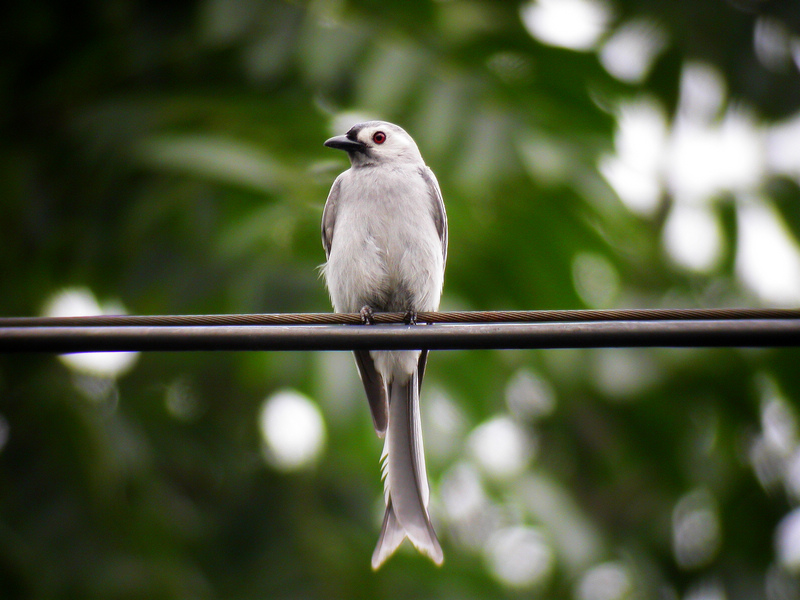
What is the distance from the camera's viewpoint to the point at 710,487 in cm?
884

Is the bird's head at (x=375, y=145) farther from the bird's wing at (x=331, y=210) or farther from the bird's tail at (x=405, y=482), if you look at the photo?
the bird's tail at (x=405, y=482)

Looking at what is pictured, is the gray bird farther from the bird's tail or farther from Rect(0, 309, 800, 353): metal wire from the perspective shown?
Rect(0, 309, 800, 353): metal wire

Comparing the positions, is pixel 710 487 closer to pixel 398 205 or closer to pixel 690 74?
pixel 690 74

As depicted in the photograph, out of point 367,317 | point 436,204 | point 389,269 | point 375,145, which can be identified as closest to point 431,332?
point 367,317

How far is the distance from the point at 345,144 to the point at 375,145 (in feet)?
0.81

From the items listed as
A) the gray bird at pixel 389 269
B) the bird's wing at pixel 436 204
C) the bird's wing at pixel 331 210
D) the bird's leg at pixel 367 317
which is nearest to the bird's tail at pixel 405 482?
the gray bird at pixel 389 269

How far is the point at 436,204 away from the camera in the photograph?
5.59m

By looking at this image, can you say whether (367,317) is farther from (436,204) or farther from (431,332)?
(436,204)

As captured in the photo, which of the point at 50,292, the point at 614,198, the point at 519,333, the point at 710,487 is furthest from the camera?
the point at 710,487

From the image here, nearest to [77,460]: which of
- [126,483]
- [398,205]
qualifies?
[126,483]

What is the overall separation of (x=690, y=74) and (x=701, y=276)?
2.00 m

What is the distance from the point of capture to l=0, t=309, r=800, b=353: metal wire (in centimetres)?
272

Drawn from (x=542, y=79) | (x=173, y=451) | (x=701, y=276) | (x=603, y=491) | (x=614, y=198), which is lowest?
(x=603, y=491)

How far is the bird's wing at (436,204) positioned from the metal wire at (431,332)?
2626 millimetres
